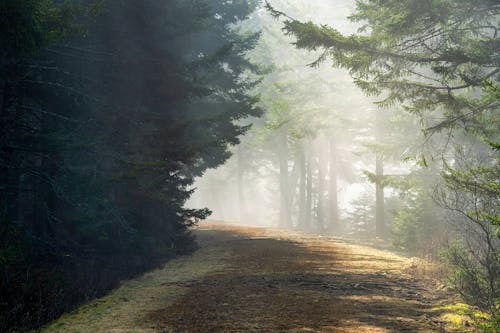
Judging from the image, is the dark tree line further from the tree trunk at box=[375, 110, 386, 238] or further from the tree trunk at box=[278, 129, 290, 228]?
the tree trunk at box=[278, 129, 290, 228]

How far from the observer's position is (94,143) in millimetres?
9773

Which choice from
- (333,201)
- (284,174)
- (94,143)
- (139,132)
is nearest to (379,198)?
(333,201)

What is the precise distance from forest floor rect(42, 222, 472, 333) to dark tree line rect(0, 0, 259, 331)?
1.00 m

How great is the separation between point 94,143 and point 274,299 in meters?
5.83

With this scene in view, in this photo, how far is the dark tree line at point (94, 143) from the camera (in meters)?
8.37

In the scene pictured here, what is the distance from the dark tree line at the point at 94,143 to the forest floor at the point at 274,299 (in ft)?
3.26

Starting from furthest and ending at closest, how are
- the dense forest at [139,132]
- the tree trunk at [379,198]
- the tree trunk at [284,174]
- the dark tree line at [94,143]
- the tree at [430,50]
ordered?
the tree trunk at [284,174] → the tree trunk at [379,198] → the tree at [430,50] → the dark tree line at [94,143] → the dense forest at [139,132]


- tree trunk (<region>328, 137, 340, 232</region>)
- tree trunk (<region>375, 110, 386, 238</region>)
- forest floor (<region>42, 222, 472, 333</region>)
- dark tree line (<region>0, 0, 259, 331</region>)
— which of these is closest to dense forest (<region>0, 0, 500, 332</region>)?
dark tree line (<region>0, 0, 259, 331</region>)

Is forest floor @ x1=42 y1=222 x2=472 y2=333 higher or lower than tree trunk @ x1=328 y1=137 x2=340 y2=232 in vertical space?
lower

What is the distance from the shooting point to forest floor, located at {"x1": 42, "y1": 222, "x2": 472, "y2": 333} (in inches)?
241

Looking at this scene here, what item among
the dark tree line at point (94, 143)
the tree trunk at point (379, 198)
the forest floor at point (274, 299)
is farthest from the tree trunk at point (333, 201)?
the forest floor at point (274, 299)

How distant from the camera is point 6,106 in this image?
27.6 ft

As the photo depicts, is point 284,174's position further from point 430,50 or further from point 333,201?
point 430,50

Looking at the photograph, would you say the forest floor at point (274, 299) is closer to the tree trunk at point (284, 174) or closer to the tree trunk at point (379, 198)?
the tree trunk at point (379, 198)
